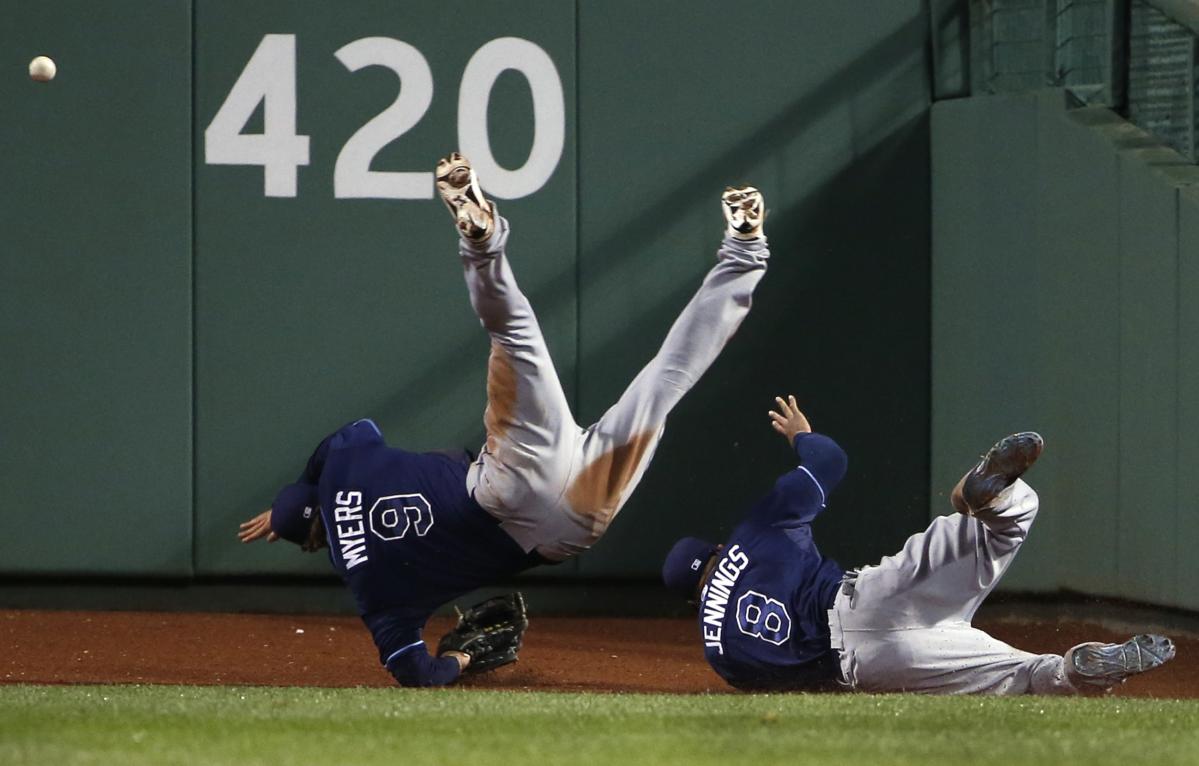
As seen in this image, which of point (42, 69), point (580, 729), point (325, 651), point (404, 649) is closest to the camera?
point (580, 729)

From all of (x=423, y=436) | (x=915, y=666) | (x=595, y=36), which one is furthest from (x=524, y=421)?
(x=595, y=36)

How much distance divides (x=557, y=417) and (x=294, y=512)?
0.89 meters

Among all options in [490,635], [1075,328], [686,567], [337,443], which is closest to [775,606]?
[686,567]

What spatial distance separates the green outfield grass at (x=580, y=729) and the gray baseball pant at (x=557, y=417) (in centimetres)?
102

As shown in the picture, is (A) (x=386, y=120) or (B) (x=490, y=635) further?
(A) (x=386, y=120)

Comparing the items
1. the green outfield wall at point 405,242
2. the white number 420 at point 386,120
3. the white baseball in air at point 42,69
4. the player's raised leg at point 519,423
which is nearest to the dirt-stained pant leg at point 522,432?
the player's raised leg at point 519,423

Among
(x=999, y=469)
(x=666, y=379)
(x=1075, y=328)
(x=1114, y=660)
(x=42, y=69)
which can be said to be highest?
(x=42, y=69)

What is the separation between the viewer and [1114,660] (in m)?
4.85

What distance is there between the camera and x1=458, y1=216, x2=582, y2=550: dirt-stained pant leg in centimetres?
548

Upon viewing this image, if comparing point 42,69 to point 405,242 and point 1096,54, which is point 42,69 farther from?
point 1096,54

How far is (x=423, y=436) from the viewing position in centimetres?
775

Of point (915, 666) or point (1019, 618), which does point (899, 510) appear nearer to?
point (1019, 618)

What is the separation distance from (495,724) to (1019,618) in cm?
408

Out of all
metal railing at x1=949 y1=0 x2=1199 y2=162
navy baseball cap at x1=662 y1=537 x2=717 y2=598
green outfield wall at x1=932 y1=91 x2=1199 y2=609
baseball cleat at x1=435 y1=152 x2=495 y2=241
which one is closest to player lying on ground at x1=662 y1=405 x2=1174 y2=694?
navy baseball cap at x1=662 y1=537 x2=717 y2=598
